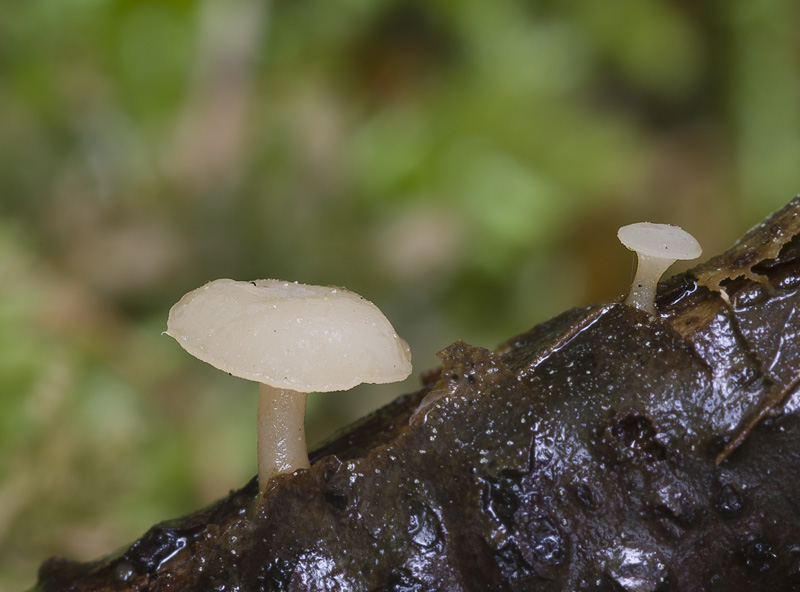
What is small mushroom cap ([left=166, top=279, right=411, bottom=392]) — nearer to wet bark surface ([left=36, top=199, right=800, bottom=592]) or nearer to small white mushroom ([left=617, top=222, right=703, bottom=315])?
wet bark surface ([left=36, top=199, right=800, bottom=592])

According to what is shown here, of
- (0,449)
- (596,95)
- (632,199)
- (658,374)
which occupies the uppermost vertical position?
(596,95)

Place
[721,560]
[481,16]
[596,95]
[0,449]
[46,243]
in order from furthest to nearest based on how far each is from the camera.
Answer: [596,95] < [481,16] < [46,243] < [0,449] < [721,560]

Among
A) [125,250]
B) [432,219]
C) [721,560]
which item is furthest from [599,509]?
[125,250]

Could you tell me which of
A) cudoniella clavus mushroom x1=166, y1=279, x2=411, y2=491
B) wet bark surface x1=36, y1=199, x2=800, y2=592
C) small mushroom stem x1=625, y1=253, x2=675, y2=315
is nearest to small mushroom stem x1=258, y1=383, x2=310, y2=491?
cudoniella clavus mushroom x1=166, y1=279, x2=411, y2=491

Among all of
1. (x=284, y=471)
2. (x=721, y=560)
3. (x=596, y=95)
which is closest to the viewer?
(x=721, y=560)

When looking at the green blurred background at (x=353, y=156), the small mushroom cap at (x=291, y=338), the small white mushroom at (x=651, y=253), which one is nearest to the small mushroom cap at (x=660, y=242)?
the small white mushroom at (x=651, y=253)

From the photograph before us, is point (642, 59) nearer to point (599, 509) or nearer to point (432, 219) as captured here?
point (432, 219)

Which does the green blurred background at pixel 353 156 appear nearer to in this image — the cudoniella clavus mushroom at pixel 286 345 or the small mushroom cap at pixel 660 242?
the cudoniella clavus mushroom at pixel 286 345
